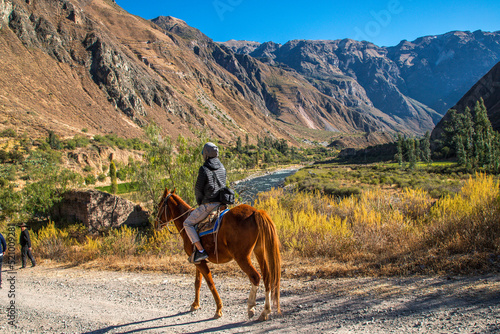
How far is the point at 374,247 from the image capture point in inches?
251

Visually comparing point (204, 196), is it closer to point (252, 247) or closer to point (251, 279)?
point (252, 247)

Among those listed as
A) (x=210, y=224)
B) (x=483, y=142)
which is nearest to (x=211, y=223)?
(x=210, y=224)

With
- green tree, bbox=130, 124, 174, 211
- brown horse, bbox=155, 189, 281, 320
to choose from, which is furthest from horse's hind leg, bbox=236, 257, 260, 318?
green tree, bbox=130, 124, 174, 211

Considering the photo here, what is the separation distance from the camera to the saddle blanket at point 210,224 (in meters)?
4.32

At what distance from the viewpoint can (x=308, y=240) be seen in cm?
730

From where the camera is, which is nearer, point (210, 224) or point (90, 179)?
point (210, 224)

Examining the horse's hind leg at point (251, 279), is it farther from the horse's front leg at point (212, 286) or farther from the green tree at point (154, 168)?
the green tree at point (154, 168)

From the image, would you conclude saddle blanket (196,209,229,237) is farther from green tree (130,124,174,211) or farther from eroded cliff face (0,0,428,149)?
eroded cliff face (0,0,428,149)

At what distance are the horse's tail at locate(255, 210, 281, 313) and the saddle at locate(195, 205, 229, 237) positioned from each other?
25.9 inches

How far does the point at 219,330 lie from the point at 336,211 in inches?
305

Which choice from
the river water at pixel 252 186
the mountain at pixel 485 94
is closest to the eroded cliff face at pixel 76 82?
the river water at pixel 252 186

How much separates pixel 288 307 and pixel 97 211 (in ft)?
37.8

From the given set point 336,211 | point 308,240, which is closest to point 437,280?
point 308,240

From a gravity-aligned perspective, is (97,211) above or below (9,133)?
below
